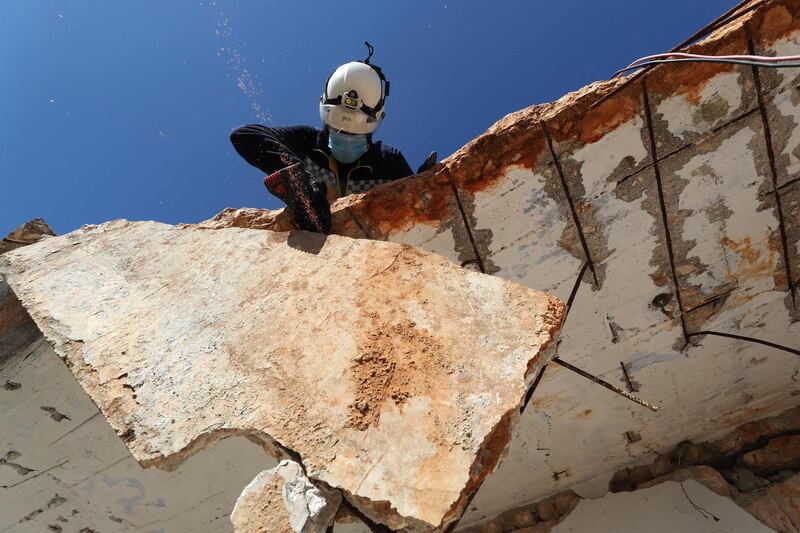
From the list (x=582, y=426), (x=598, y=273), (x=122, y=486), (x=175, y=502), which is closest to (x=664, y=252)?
(x=598, y=273)

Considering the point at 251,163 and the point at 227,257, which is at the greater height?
the point at 251,163

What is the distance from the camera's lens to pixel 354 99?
318 cm

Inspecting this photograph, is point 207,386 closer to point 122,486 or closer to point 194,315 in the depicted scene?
point 194,315

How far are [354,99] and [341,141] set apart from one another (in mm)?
276

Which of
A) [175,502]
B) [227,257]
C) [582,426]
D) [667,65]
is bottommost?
[582,426]

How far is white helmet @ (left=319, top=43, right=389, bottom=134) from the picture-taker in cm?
319

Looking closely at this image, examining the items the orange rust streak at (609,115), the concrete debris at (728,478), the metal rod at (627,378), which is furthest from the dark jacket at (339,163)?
the concrete debris at (728,478)

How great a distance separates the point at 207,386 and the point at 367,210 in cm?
120

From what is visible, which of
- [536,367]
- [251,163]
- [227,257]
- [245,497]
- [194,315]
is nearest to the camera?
[245,497]

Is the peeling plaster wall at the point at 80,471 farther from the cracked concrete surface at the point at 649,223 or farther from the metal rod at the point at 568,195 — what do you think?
the metal rod at the point at 568,195

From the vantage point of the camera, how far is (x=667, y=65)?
216cm

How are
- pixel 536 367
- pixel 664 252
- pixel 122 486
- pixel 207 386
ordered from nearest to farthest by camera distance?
1. pixel 536 367
2. pixel 207 386
3. pixel 664 252
4. pixel 122 486

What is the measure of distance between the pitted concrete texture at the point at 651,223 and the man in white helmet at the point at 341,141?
23.9 inches

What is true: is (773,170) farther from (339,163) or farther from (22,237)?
(22,237)
